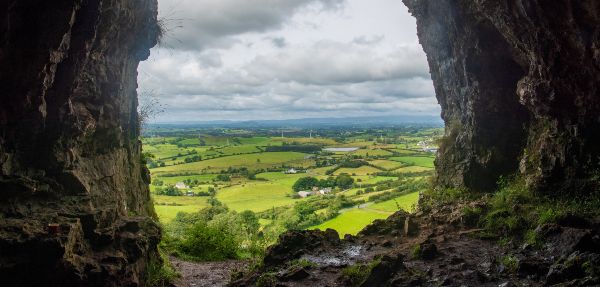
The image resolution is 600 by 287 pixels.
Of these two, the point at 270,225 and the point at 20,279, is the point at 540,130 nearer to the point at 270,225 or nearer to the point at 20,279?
the point at 20,279

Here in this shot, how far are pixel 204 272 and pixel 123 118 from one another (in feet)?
32.1

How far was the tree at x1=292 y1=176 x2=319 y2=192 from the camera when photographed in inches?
3561

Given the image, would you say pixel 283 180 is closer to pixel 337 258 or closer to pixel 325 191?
pixel 325 191

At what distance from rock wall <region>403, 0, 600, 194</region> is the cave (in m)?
0.07

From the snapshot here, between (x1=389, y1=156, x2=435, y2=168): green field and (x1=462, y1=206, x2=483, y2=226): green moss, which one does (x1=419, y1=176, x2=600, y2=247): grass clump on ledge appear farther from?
(x1=389, y1=156, x2=435, y2=168): green field

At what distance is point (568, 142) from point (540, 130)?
3.69 m

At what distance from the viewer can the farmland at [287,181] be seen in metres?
60.7

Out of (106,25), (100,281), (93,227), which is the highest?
(106,25)

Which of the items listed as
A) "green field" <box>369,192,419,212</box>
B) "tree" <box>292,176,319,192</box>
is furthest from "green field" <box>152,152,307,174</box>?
"green field" <box>369,192,419,212</box>

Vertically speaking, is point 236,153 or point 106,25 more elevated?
point 106,25

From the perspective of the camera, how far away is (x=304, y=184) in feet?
303

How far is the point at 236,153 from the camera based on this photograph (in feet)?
433

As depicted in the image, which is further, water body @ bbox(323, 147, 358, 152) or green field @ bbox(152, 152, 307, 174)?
water body @ bbox(323, 147, 358, 152)

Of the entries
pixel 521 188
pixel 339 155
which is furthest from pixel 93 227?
pixel 339 155
